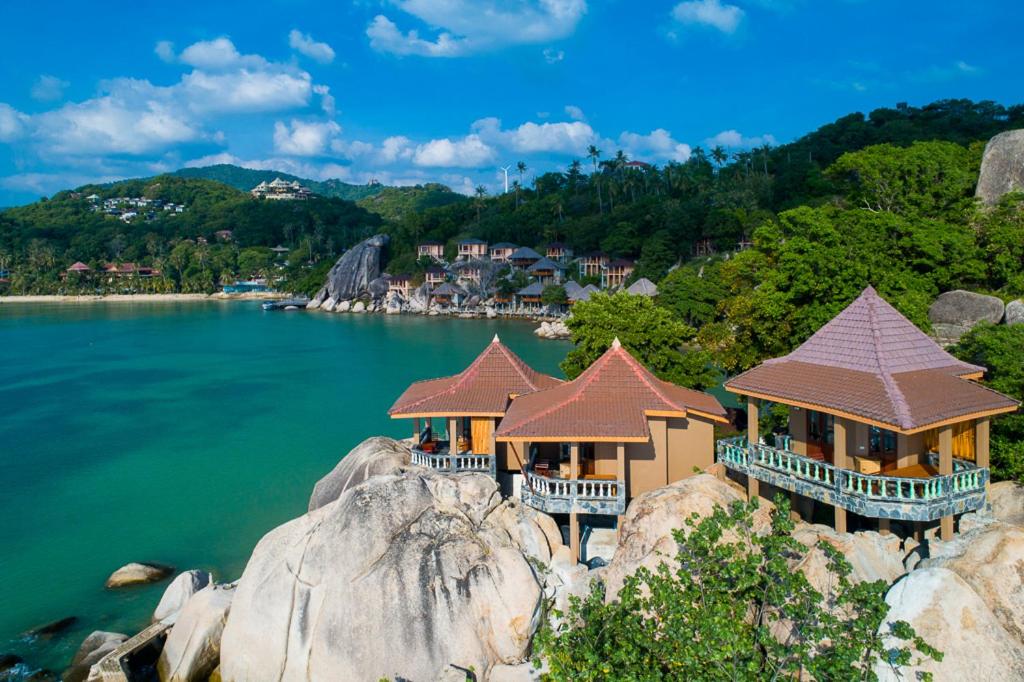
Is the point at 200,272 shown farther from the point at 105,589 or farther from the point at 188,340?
the point at 105,589

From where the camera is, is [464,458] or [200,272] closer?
[464,458]

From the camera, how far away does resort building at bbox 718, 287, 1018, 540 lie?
10.3 m

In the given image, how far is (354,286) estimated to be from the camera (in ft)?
286

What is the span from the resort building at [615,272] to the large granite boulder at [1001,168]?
41.5 m

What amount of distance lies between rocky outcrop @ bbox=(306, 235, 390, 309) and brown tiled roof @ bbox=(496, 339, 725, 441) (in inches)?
2924

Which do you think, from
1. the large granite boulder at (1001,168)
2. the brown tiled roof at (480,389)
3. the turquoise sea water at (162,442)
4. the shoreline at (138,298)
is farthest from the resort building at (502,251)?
the brown tiled roof at (480,389)

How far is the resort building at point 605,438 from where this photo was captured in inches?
473

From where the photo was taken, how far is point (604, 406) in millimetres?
12781

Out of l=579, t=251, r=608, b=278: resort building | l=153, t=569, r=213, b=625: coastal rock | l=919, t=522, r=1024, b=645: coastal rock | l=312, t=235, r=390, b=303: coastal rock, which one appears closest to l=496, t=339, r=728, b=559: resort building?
l=919, t=522, r=1024, b=645: coastal rock

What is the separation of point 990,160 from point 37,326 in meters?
80.1

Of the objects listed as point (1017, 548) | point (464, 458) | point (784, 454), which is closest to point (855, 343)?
point (784, 454)

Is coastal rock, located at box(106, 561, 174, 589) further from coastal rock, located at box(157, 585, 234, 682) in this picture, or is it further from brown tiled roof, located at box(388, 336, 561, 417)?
brown tiled roof, located at box(388, 336, 561, 417)

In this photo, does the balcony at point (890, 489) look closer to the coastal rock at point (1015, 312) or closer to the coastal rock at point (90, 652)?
the coastal rock at point (1015, 312)

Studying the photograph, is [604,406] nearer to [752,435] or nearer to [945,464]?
[752,435]
